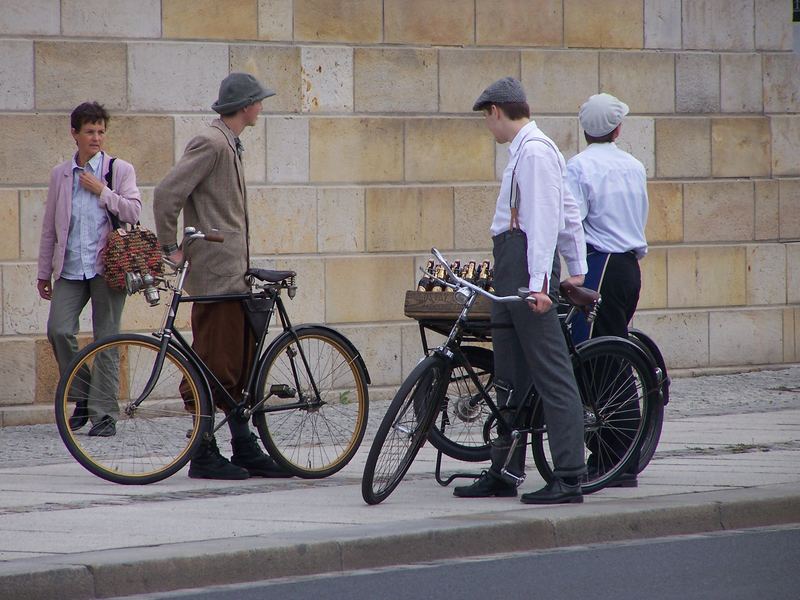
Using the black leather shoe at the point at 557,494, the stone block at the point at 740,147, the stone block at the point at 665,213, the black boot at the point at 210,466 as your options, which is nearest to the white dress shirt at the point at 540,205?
the black leather shoe at the point at 557,494

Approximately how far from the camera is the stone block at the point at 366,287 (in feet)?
38.2

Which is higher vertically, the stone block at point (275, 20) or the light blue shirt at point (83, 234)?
the stone block at point (275, 20)

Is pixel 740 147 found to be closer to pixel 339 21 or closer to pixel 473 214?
pixel 473 214

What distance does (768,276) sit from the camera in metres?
13.3

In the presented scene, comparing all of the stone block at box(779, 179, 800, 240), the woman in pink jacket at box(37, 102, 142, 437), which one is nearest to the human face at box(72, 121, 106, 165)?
the woman in pink jacket at box(37, 102, 142, 437)

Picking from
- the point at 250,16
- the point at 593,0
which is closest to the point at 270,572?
the point at 250,16

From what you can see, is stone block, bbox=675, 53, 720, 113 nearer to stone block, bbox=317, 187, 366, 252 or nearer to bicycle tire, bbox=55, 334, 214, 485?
stone block, bbox=317, 187, 366, 252

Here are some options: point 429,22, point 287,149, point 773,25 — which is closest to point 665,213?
point 773,25

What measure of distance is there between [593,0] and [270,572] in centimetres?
774

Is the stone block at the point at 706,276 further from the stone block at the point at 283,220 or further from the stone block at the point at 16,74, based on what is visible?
the stone block at the point at 16,74

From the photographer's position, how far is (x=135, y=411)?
26.1 feet

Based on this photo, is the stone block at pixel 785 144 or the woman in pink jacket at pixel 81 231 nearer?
the woman in pink jacket at pixel 81 231

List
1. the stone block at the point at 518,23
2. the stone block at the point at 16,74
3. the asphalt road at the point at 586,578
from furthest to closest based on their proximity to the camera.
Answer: the stone block at the point at 518,23
the stone block at the point at 16,74
the asphalt road at the point at 586,578

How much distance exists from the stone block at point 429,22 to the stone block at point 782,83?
2.73m
